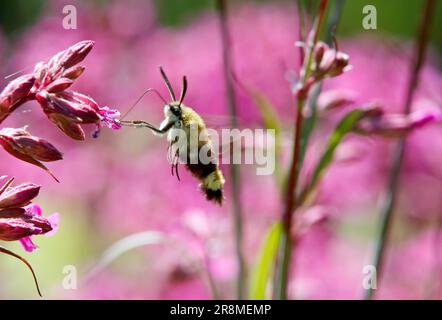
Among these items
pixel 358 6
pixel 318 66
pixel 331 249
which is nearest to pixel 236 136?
pixel 318 66

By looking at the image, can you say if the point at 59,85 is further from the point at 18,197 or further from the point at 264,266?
the point at 264,266

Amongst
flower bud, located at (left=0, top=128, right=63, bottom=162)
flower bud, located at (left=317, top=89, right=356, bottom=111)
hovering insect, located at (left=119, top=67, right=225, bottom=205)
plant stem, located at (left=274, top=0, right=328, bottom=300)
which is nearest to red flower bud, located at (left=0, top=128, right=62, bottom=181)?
flower bud, located at (left=0, top=128, right=63, bottom=162)

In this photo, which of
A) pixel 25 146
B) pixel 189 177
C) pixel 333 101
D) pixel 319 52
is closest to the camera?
pixel 25 146

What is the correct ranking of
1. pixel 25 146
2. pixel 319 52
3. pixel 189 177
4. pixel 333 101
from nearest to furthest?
1. pixel 25 146
2. pixel 319 52
3. pixel 333 101
4. pixel 189 177

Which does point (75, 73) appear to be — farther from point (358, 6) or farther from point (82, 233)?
point (358, 6)

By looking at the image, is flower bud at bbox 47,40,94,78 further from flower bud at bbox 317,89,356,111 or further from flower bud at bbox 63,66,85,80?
flower bud at bbox 317,89,356,111

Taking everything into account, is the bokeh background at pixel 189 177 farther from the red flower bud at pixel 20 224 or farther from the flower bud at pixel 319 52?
the red flower bud at pixel 20 224

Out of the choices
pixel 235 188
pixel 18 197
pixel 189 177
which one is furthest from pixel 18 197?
pixel 189 177
